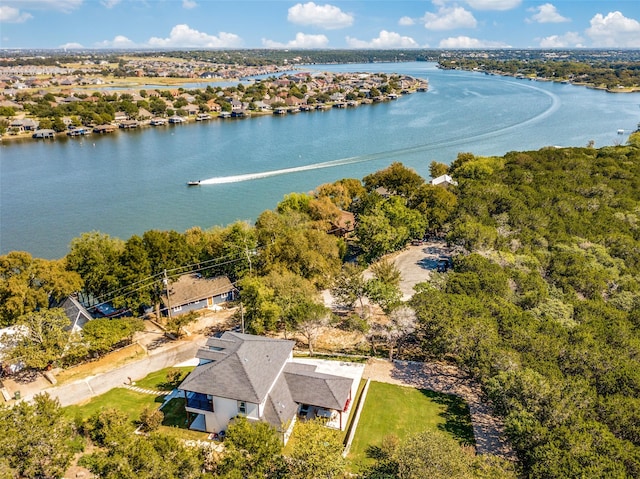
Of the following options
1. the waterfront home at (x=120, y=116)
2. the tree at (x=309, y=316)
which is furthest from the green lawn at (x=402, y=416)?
the waterfront home at (x=120, y=116)

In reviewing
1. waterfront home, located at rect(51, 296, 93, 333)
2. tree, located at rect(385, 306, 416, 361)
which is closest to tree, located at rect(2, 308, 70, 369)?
waterfront home, located at rect(51, 296, 93, 333)

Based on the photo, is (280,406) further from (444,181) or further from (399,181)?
(444,181)

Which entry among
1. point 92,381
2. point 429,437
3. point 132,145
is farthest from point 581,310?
point 132,145

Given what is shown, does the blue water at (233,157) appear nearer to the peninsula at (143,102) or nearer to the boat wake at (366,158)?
the boat wake at (366,158)

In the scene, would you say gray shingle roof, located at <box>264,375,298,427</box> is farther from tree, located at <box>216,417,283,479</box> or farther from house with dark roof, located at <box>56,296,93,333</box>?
house with dark roof, located at <box>56,296,93,333</box>

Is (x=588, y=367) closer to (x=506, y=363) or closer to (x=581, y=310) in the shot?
(x=506, y=363)

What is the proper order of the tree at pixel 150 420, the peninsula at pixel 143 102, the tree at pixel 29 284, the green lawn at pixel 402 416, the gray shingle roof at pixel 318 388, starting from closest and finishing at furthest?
the green lawn at pixel 402 416 → the tree at pixel 150 420 → the gray shingle roof at pixel 318 388 → the tree at pixel 29 284 → the peninsula at pixel 143 102
